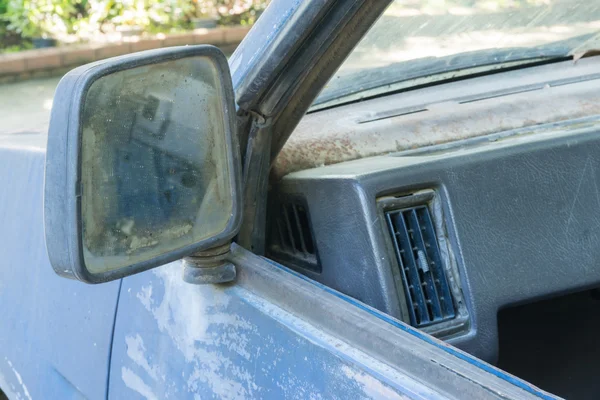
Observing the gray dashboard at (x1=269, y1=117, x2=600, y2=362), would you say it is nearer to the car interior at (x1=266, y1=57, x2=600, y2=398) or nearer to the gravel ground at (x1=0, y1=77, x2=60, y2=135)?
the car interior at (x1=266, y1=57, x2=600, y2=398)

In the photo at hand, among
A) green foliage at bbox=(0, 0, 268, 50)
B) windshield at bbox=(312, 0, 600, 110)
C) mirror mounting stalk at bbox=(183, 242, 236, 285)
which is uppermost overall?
green foliage at bbox=(0, 0, 268, 50)

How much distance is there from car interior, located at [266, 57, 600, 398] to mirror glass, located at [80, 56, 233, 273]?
304mm

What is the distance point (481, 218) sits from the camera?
172 cm

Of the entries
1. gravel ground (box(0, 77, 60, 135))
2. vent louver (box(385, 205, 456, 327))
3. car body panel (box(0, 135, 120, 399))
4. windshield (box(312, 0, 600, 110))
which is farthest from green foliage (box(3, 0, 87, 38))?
vent louver (box(385, 205, 456, 327))

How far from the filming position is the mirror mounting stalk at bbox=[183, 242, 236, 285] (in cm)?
152

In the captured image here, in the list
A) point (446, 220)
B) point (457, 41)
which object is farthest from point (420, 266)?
point (457, 41)

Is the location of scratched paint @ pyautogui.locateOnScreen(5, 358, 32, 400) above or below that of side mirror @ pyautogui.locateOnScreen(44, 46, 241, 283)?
below

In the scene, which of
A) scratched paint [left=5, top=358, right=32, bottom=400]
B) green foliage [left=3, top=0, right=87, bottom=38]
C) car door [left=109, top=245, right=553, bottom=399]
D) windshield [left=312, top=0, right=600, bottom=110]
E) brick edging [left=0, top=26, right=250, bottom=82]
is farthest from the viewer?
green foliage [left=3, top=0, right=87, bottom=38]

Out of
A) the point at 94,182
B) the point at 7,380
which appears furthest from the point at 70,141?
the point at 7,380

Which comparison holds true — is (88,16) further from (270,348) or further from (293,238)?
(270,348)

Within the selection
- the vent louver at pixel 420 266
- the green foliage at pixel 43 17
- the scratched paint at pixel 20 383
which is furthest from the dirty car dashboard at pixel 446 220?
the green foliage at pixel 43 17

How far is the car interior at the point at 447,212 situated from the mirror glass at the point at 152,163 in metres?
0.30

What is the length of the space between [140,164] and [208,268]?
269 mm

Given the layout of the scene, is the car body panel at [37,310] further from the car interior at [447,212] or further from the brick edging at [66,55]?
the brick edging at [66,55]
